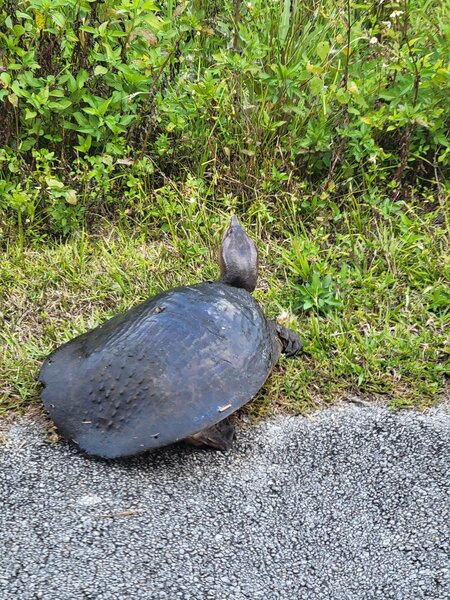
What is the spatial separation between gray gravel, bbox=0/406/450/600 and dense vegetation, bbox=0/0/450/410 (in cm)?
52

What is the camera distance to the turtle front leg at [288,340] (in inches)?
109

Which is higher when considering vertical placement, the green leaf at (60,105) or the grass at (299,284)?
the green leaf at (60,105)

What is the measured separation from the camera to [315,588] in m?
1.91

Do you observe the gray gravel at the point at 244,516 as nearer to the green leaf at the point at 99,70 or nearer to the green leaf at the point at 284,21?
the green leaf at the point at 99,70

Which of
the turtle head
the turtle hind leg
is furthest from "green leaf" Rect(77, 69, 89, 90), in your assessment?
the turtle hind leg

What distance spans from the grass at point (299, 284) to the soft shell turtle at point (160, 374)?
0.81ft

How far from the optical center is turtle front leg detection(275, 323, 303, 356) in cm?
276

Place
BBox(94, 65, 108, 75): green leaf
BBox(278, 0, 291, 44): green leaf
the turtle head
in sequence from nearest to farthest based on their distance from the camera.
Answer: the turtle head
BBox(94, 65, 108, 75): green leaf
BBox(278, 0, 291, 44): green leaf

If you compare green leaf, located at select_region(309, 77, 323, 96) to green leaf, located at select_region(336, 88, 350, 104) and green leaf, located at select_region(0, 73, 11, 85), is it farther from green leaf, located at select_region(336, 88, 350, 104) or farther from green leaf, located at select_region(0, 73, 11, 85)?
green leaf, located at select_region(0, 73, 11, 85)

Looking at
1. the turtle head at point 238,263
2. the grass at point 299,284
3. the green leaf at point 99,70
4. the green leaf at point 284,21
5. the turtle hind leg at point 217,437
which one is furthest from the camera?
the green leaf at point 284,21

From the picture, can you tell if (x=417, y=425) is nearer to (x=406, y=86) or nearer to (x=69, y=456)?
(x=69, y=456)

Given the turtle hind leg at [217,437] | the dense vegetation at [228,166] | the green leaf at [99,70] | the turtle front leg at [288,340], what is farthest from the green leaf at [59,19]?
the turtle hind leg at [217,437]

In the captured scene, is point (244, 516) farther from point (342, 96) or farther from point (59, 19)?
point (59, 19)

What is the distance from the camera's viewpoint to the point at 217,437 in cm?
235
